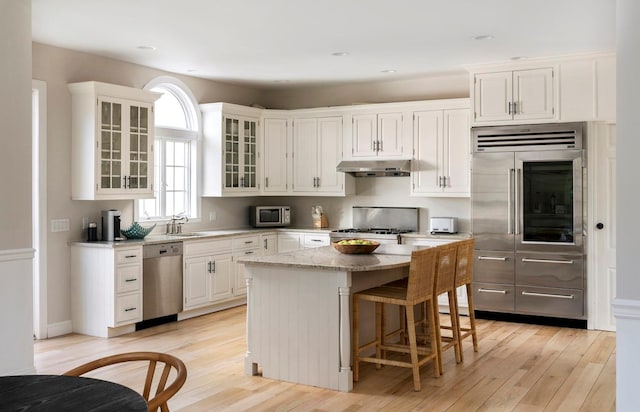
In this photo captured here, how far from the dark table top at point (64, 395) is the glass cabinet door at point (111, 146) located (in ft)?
13.2

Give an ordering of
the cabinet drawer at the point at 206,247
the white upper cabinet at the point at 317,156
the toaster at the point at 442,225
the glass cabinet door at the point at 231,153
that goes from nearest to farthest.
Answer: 1. the cabinet drawer at the point at 206,247
2. the toaster at the point at 442,225
3. the glass cabinet door at the point at 231,153
4. the white upper cabinet at the point at 317,156

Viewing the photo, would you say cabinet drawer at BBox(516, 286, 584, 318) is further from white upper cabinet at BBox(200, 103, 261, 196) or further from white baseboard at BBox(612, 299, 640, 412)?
white baseboard at BBox(612, 299, 640, 412)

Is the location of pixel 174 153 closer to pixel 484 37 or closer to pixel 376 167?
pixel 376 167

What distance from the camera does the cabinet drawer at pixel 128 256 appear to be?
19.1 ft

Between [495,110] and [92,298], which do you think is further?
[495,110]

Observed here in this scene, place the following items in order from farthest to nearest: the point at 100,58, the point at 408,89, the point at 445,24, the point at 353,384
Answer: the point at 408,89 < the point at 100,58 < the point at 445,24 < the point at 353,384

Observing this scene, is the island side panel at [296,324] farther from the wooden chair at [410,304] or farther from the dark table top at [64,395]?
the dark table top at [64,395]

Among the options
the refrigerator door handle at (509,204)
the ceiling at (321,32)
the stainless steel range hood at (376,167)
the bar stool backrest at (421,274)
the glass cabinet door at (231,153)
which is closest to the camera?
the bar stool backrest at (421,274)

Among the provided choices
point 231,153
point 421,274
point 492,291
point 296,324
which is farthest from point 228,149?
point 421,274

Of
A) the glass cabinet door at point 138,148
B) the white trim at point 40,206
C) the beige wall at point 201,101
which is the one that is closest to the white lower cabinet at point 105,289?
the beige wall at point 201,101

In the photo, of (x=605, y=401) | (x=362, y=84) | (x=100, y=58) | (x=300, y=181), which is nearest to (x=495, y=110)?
(x=362, y=84)

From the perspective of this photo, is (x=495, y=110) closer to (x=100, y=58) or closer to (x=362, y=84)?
(x=362, y=84)

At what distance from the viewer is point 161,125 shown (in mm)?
7051

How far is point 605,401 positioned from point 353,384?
162cm
